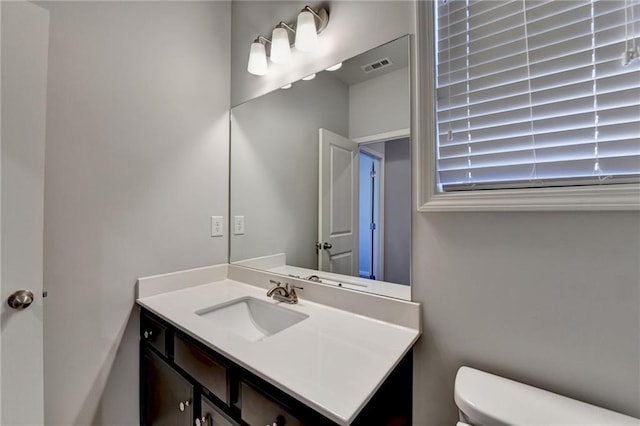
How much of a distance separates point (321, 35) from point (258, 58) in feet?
1.28

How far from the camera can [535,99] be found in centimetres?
78

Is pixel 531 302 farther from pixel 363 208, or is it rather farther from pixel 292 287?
pixel 292 287

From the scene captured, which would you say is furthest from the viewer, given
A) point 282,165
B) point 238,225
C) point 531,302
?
point 238,225

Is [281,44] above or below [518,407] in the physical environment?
above

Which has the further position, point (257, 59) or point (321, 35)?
point (257, 59)

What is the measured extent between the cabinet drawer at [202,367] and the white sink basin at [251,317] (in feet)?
0.56

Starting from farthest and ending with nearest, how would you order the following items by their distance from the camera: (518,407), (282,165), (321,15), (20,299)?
(282,165), (321,15), (20,299), (518,407)

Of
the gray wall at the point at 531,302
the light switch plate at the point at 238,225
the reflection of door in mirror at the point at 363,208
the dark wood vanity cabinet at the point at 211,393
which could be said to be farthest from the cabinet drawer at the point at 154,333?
the gray wall at the point at 531,302

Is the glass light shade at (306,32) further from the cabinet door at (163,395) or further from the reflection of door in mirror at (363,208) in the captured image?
the cabinet door at (163,395)

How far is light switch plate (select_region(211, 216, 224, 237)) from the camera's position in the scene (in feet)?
5.26

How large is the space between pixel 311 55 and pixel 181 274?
1328mm

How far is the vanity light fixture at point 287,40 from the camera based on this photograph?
121 cm

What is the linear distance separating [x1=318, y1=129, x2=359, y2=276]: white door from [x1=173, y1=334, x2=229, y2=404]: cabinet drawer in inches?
24.5

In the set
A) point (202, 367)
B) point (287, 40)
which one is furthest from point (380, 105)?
point (202, 367)
